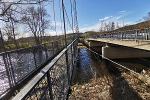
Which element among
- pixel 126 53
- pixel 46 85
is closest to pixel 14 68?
pixel 46 85

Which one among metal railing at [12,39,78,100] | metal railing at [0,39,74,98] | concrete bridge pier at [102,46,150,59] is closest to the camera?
metal railing at [12,39,78,100]

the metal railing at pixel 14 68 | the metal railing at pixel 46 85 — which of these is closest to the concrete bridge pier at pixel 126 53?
the metal railing at pixel 14 68

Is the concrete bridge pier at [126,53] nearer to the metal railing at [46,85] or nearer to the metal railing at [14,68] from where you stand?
the metal railing at [14,68]

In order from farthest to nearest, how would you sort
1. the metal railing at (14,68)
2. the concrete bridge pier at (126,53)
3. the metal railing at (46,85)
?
the concrete bridge pier at (126,53) < the metal railing at (14,68) < the metal railing at (46,85)

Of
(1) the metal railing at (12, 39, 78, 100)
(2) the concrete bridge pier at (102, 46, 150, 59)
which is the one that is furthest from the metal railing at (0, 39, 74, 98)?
(2) the concrete bridge pier at (102, 46, 150, 59)

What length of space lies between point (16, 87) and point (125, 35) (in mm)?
8428

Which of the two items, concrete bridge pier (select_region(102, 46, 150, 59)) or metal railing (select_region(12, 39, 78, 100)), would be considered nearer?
metal railing (select_region(12, 39, 78, 100))

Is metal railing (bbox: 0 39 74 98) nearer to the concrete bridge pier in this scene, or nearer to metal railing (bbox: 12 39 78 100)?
metal railing (bbox: 12 39 78 100)

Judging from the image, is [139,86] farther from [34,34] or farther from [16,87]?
[34,34]

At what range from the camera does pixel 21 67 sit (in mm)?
2729

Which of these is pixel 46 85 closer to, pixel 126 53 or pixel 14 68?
pixel 14 68

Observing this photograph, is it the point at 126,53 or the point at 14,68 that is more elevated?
the point at 14,68

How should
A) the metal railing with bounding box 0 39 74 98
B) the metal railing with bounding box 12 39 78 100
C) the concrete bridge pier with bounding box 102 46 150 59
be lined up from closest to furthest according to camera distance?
the metal railing with bounding box 12 39 78 100, the metal railing with bounding box 0 39 74 98, the concrete bridge pier with bounding box 102 46 150 59

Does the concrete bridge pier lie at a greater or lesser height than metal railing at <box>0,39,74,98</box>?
lesser
